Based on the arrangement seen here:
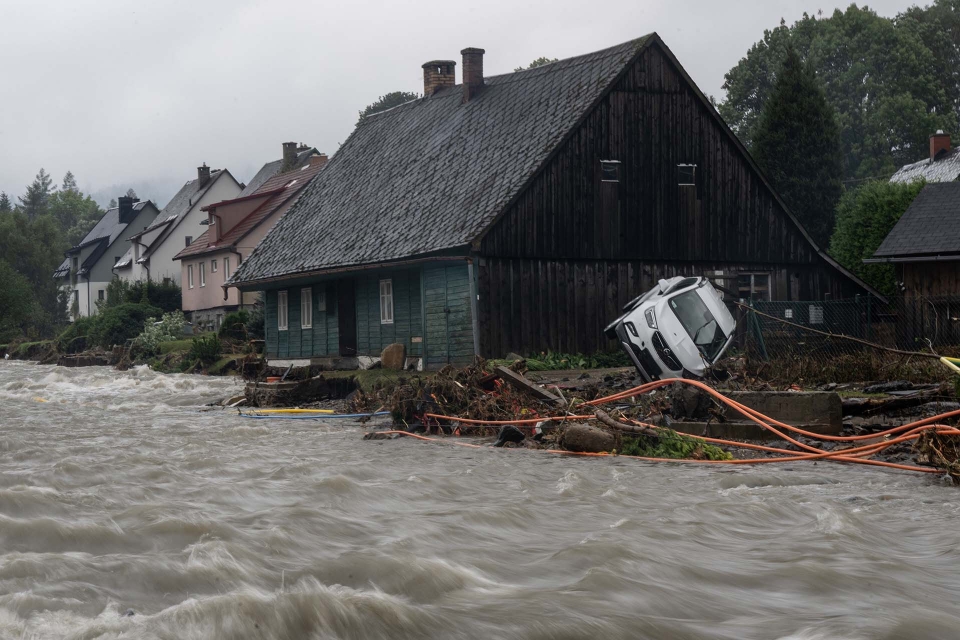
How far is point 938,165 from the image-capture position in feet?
159

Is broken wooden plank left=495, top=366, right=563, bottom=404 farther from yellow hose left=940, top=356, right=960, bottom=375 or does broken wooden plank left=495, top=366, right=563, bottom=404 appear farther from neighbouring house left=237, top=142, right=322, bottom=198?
neighbouring house left=237, top=142, right=322, bottom=198

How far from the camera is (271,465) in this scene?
12.2 meters

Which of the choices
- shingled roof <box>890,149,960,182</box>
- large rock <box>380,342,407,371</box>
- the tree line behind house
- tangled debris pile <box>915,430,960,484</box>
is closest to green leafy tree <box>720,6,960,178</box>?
the tree line behind house

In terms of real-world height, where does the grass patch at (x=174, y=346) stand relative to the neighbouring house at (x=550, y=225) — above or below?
below

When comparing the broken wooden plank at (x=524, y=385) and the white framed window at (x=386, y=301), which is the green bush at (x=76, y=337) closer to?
the white framed window at (x=386, y=301)

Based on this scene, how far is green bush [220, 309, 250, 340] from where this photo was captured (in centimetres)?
3991

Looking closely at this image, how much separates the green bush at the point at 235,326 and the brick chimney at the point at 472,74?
14.1 metres

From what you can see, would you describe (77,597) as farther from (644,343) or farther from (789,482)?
(644,343)

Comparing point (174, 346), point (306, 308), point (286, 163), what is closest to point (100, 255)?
point (286, 163)

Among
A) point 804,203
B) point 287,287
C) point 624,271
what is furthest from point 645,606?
point 804,203

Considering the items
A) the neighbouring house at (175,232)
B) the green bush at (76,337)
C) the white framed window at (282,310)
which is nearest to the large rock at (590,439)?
the white framed window at (282,310)

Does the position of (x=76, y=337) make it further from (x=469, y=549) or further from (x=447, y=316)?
(x=469, y=549)

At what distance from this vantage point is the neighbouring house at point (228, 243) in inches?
1945

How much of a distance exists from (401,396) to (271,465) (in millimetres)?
4746
